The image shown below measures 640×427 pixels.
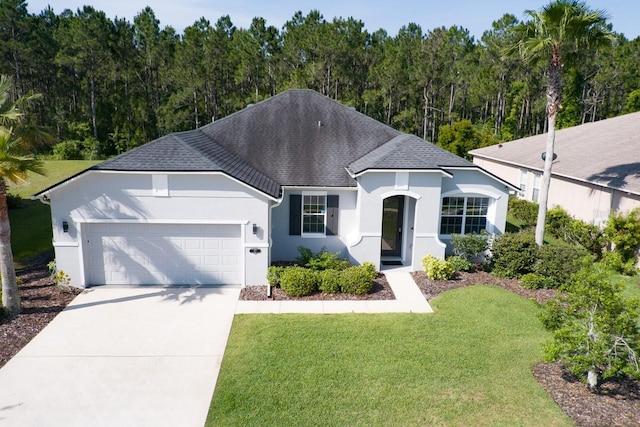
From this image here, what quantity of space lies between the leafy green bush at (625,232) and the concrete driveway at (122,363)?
1327 centimetres

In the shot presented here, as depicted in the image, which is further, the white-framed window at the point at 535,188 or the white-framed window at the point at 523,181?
the white-framed window at the point at 523,181

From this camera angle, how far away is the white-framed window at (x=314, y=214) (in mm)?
16359

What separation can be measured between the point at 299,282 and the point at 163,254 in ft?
14.0

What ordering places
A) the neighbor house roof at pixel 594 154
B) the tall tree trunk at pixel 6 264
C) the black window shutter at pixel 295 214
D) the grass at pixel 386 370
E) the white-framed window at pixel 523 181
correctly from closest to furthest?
the grass at pixel 386 370
the tall tree trunk at pixel 6 264
the black window shutter at pixel 295 214
the neighbor house roof at pixel 594 154
the white-framed window at pixel 523 181

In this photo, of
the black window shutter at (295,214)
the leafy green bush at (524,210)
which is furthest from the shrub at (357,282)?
the leafy green bush at (524,210)

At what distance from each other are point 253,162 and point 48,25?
2020 inches

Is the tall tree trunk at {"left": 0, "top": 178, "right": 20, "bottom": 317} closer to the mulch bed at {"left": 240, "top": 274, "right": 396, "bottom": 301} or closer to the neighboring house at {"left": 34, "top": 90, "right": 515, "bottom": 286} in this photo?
the neighboring house at {"left": 34, "top": 90, "right": 515, "bottom": 286}

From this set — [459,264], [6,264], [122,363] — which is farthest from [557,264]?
[6,264]

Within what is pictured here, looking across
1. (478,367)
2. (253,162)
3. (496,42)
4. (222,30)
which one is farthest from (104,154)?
(478,367)

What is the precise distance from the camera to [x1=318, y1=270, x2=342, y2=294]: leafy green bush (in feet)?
44.7

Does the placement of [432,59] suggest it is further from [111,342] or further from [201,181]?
[111,342]

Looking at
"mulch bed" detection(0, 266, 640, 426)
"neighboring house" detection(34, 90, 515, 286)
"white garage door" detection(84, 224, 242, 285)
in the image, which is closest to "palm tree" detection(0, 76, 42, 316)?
"mulch bed" detection(0, 266, 640, 426)

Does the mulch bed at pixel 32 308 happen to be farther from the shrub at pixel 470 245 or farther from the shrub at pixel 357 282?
the shrub at pixel 470 245

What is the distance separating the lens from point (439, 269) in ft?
48.3
